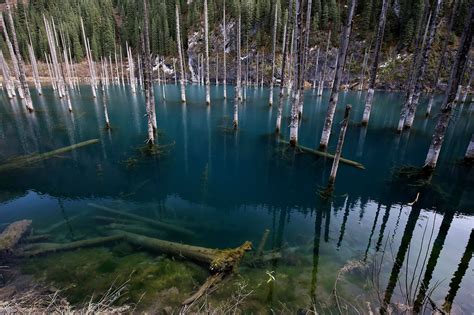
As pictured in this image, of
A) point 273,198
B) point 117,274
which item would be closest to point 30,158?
point 117,274

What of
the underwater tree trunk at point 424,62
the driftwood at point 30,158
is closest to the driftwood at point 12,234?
the driftwood at point 30,158

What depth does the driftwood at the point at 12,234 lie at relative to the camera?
1073cm

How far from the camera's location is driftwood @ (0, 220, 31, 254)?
10.7 m

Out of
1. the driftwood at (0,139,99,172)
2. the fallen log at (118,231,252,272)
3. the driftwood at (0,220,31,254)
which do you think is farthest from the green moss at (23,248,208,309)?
the driftwood at (0,139,99,172)

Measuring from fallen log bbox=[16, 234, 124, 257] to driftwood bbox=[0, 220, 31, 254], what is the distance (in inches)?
26.0

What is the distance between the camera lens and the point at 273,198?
16.4 meters

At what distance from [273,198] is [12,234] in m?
13.3

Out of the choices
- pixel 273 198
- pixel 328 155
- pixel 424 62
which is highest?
pixel 424 62

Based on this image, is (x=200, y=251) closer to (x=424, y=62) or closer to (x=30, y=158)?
(x=30, y=158)

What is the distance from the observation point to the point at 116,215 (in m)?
14.0

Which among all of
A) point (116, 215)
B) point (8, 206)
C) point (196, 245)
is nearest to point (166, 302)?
point (196, 245)

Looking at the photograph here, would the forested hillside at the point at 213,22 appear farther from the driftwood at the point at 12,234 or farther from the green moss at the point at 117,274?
the green moss at the point at 117,274

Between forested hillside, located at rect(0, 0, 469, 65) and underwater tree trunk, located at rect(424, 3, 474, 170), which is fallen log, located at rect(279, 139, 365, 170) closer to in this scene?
underwater tree trunk, located at rect(424, 3, 474, 170)

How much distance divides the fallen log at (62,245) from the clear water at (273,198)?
1.37 feet
